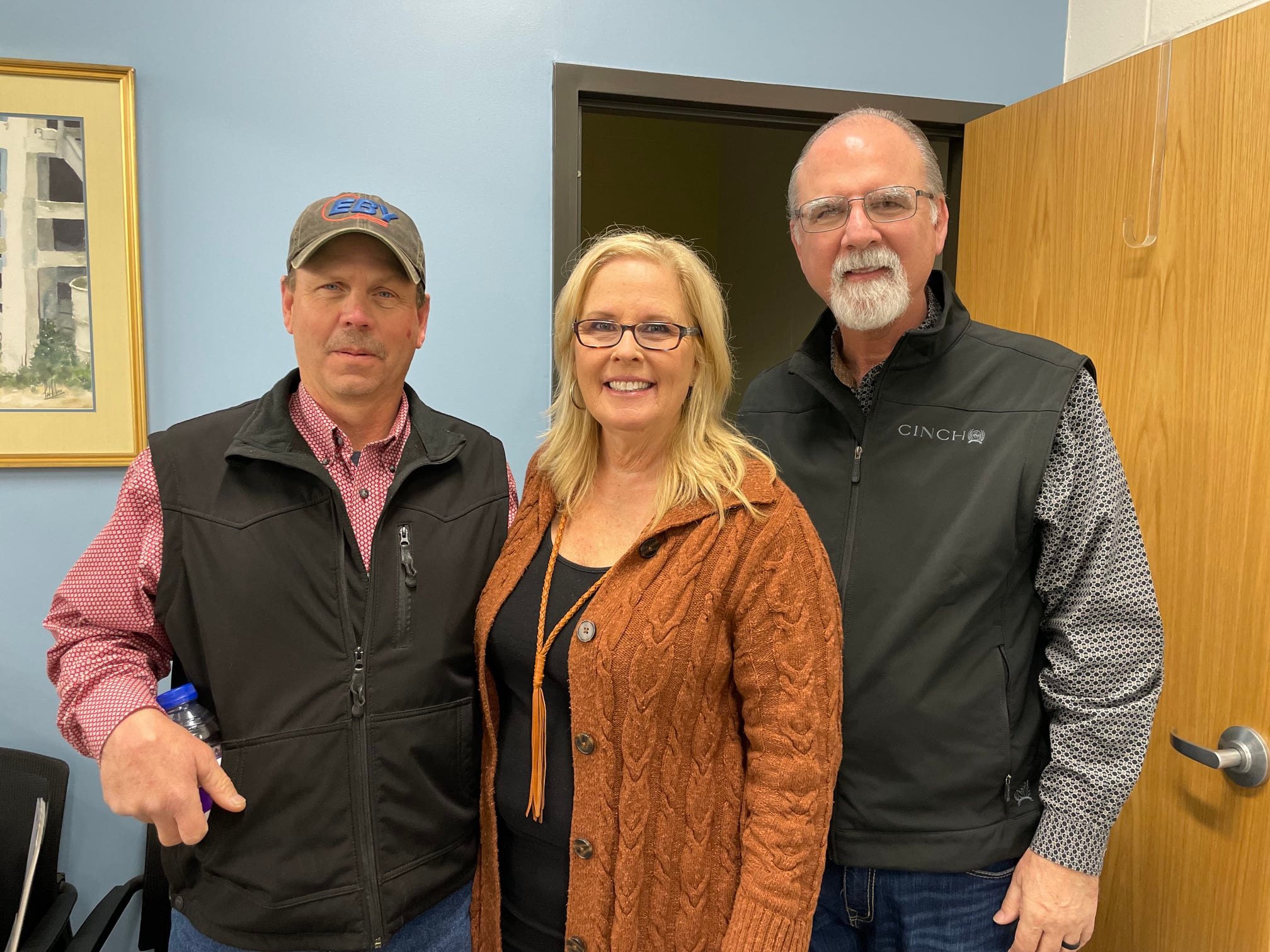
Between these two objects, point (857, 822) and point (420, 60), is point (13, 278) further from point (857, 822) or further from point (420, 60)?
point (857, 822)

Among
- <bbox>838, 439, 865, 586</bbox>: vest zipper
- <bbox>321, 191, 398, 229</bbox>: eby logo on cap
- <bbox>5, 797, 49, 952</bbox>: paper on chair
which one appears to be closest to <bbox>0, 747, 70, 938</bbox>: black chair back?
<bbox>5, 797, 49, 952</bbox>: paper on chair

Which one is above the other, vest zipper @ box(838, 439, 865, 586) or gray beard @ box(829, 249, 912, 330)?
gray beard @ box(829, 249, 912, 330)

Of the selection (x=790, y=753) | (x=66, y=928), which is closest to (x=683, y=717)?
(x=790, y=753)

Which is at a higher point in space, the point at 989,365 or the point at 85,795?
the point at 989,365

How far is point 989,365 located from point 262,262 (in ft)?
5.03

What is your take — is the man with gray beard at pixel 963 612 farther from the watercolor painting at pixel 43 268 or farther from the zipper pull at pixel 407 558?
the watercolor painting at pixel 43 268

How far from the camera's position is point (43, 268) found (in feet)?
5.73

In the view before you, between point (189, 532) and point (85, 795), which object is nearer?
point (189, 532)

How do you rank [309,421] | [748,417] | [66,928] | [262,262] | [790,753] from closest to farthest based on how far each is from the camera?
1. [790,753]
2. [309,421]
3. [748,417]
4. [66,928]
5. [262,262]

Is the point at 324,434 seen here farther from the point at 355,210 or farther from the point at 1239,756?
the point at 1239,756

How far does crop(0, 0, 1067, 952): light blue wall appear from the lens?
178cm

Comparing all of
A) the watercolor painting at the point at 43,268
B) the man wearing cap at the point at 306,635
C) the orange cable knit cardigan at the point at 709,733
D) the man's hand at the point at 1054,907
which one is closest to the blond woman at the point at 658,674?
the orange cable knit cardigan at the point at 709,733

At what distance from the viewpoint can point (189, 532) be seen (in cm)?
110

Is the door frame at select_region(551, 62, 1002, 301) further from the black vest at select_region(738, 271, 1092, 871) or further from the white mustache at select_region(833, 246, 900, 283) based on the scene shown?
the black vest at select_region(738, 271, 1092, 871)
